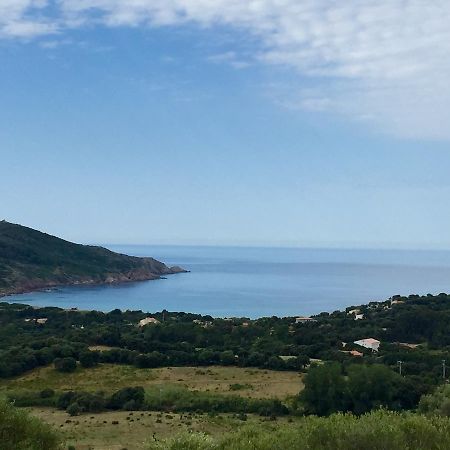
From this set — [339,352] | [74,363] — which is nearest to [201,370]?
[74,363]

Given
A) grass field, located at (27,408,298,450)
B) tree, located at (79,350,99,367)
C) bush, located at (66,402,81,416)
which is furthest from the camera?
tree, located at (79,350,99,367)

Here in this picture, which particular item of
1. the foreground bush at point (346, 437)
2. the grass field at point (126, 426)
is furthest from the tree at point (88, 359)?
the foreground bush at point (346, 437)

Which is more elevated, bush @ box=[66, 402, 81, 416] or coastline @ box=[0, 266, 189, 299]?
bush @ box=[66, 402, 81, 416]

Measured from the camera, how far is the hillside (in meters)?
150

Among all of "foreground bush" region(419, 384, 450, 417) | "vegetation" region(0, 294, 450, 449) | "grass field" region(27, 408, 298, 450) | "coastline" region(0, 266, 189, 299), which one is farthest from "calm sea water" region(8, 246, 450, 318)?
"foreground bush" region(419, 384, 450, 417)

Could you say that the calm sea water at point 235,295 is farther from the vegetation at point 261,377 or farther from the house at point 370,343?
the house at point 370,343

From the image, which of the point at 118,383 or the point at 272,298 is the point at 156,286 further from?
the point at 118,383

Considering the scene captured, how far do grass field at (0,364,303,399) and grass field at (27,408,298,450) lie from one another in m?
7.01

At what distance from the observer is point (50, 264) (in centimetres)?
16825

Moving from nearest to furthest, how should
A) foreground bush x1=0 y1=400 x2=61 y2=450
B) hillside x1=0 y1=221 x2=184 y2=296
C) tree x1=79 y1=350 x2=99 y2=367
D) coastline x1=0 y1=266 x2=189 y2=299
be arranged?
foreground bush x1=0 y1=400 x2=61 y2=450
tree x1=79 y1=350 x2=99 y2=367
coastline x1=0 y1=266 x2=189 y2=299
hillside x1=0 y1=221 x2=184 y2=296

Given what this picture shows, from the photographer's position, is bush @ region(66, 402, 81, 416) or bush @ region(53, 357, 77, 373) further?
bush @ region(53, 357, 77, 373)

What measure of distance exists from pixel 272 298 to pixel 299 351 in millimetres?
90565

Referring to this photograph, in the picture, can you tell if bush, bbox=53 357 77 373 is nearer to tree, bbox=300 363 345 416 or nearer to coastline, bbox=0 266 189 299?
tree, bbox=300 363 345 416

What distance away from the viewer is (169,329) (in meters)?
63.8
